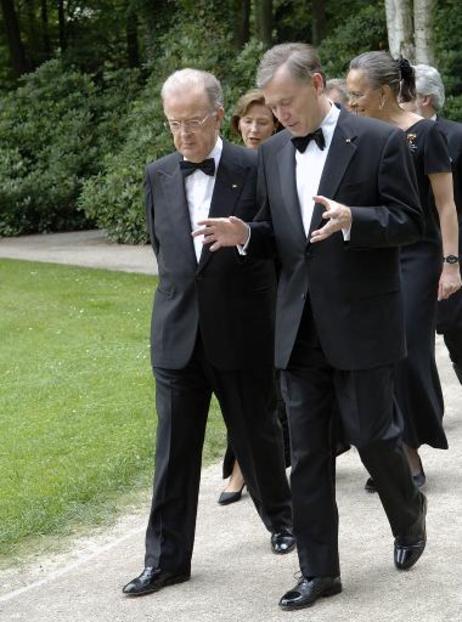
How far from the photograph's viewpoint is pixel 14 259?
17344mm

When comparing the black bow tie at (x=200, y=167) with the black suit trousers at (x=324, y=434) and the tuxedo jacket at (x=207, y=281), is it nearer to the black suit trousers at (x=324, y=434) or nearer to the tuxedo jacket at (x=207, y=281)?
the tuxedo jacket at (x=207, y=281)

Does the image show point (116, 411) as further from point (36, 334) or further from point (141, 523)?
point (36, 334)

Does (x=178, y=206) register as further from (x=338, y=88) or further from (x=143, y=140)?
(x=143, y=140)

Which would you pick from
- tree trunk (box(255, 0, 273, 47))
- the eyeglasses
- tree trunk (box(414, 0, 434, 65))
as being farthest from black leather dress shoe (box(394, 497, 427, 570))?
tree trunk (box(255, 0, 273, 47))

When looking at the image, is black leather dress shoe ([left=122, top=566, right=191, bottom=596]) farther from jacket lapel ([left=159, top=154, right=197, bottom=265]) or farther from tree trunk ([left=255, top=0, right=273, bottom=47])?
tree trunk ([left=255, top=0, right=273, bottom=47])

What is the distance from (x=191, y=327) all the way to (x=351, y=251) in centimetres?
77

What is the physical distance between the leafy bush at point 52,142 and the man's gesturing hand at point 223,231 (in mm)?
16133

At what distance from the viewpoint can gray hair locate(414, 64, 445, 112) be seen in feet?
21.7

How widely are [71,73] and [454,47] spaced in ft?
24.4

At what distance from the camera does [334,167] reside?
4609 mm

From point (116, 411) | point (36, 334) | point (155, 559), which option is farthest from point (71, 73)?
point (155, 559)

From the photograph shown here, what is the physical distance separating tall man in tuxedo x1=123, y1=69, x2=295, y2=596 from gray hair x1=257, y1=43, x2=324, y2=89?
1.16 feet

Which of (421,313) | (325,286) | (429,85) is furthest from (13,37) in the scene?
(325,286)

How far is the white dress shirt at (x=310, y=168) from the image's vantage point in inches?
183
